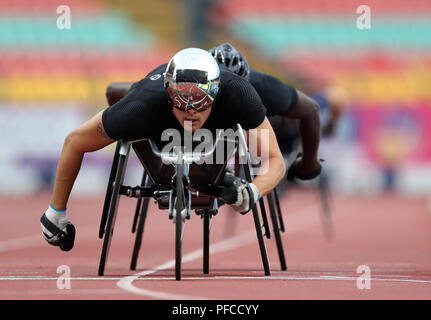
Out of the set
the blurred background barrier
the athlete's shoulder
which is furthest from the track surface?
the blurred background barrier

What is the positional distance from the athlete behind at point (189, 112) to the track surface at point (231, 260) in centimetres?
75

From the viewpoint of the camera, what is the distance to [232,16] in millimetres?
31609

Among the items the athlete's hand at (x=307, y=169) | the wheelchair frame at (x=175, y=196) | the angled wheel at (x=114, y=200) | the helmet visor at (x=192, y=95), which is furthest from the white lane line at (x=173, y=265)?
the athlete's hand at (x=307, y=169)

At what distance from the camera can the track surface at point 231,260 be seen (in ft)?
18.7

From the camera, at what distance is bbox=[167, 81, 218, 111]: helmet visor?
6.24m

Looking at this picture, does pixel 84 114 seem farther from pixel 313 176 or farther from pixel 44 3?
pixel 313 176

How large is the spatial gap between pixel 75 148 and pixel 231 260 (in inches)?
123

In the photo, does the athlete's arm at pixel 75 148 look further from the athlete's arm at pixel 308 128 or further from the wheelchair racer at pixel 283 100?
the athlete's arm at pixel 308 128

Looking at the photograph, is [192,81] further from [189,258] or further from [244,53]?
[244,53]

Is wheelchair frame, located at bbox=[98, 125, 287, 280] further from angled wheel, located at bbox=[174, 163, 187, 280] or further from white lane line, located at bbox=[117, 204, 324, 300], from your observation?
white lane line, located at bbox=[117, 204, 324, 300]

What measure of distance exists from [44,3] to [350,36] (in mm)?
11274

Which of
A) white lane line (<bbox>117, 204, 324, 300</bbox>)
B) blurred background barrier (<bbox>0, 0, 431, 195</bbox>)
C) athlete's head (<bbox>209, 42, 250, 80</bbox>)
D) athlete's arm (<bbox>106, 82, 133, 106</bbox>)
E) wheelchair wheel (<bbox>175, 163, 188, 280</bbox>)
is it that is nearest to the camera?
white lane line (<bbox>117, 204, 324, 300</bbox>)

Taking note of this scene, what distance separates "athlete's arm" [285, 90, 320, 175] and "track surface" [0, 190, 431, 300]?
991mm

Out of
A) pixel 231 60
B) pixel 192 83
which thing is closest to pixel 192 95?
pixel 192 83
